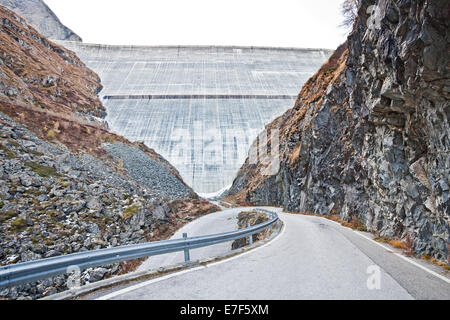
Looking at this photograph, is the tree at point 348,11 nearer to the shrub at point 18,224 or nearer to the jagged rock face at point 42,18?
the shrub at point 18,224

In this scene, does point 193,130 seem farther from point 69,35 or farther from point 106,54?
point 69,35

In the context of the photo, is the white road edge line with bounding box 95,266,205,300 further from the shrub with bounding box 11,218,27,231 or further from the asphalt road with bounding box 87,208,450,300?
the shrub with bounding box 11,218,27,231

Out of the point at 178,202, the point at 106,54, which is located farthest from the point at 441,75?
the point at 106,54

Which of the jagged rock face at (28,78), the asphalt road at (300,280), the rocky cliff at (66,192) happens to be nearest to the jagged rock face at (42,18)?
the jagged rock face at (28,78)

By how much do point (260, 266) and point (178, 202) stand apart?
768 inches

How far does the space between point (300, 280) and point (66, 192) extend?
40.3 feet

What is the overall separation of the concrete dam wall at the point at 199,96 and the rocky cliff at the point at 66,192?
21.8m

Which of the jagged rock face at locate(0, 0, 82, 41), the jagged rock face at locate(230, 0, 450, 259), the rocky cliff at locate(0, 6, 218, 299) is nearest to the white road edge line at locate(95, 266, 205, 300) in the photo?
the rocky cliff at locate(0, 6, 218, 299)

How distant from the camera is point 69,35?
105 meters

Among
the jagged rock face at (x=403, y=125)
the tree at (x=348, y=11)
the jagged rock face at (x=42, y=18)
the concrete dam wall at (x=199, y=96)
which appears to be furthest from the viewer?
the jagged rock face at (x=42, y=18)

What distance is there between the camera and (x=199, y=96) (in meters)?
61.8

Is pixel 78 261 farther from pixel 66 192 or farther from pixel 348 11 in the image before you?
pixel 348 11

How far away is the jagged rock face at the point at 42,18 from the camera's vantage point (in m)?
97.2

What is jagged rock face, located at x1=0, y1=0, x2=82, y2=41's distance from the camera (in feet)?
319
